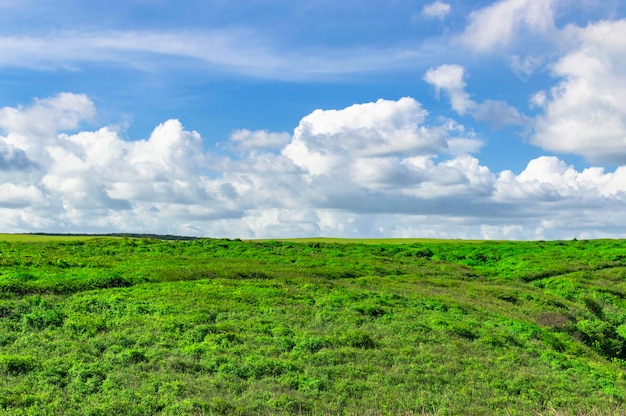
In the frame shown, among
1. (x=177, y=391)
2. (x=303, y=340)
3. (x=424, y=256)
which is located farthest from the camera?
(x=424, y=256)

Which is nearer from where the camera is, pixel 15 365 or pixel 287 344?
pixel 15 365

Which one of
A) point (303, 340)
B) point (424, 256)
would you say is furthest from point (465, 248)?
point (303, 340)

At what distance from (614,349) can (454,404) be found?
61.8 feet

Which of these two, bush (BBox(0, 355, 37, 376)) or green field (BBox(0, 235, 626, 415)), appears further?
bush (BBox(0, 355, 37, 376))

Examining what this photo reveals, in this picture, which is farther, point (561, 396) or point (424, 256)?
point (424, 256)

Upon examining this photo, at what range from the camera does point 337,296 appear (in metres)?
32.8

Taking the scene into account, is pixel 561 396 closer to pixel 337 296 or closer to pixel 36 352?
pixel 337 296

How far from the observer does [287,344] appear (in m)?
23.1

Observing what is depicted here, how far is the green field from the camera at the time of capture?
1836 centimetres

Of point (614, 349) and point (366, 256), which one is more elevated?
point (366, 256)

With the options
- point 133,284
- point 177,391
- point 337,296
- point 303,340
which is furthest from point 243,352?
point 133,284

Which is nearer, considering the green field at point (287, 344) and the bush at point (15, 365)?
the green field at point (287, 344)

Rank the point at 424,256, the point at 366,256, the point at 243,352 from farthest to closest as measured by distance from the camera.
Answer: the point at 424,256 < the point at 366,256 < the point at 243,352

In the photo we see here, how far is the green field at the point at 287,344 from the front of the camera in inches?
723
